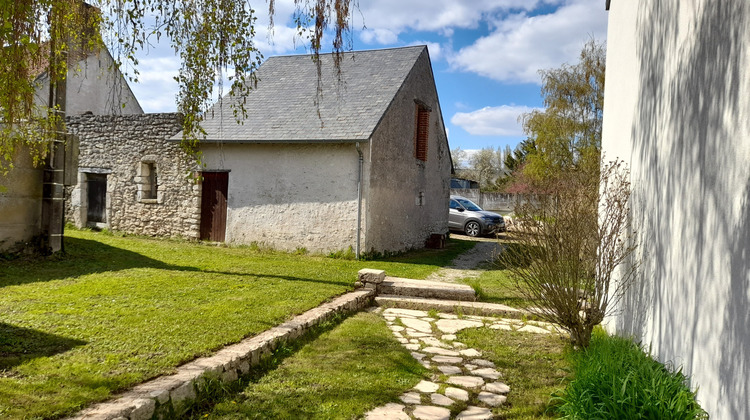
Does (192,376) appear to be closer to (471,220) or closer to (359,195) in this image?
(359,195)

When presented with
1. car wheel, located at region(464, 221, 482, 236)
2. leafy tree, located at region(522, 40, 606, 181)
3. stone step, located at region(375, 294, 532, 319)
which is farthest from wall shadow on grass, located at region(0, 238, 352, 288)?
leafy tree, located at region(522, 40, 606, 181)

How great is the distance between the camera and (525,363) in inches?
194

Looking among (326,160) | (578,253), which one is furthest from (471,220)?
(578,253)

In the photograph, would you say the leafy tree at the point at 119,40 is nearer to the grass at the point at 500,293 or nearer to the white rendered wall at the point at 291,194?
the grass at the point at 500,293

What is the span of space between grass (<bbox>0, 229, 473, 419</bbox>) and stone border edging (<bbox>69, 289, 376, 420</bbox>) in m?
0.14

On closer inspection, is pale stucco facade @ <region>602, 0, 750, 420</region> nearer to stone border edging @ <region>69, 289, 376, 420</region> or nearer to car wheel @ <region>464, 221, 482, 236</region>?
Result: stone border edging @ <region>69, 289, 376, 420</region>

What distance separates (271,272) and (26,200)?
14.9 ft

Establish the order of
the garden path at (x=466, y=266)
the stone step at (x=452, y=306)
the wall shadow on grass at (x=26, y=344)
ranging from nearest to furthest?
1. the wall shadow on grass at (x=26, y=344)
2. the stone step at (x=452, y=306)
3. the garden path at (x=466, y=266)

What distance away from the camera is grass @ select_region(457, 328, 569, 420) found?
3838mm

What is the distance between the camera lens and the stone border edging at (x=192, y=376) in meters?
2.97

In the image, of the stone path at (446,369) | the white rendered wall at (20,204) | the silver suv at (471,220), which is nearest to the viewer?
the stone path at (446,369)

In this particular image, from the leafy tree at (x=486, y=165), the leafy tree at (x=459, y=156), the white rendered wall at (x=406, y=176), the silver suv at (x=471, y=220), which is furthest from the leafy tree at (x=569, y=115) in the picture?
the leafy tree at (x=459, y=156)

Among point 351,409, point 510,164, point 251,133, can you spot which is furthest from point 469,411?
point 510,164

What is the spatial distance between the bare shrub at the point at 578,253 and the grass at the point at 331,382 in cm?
159
